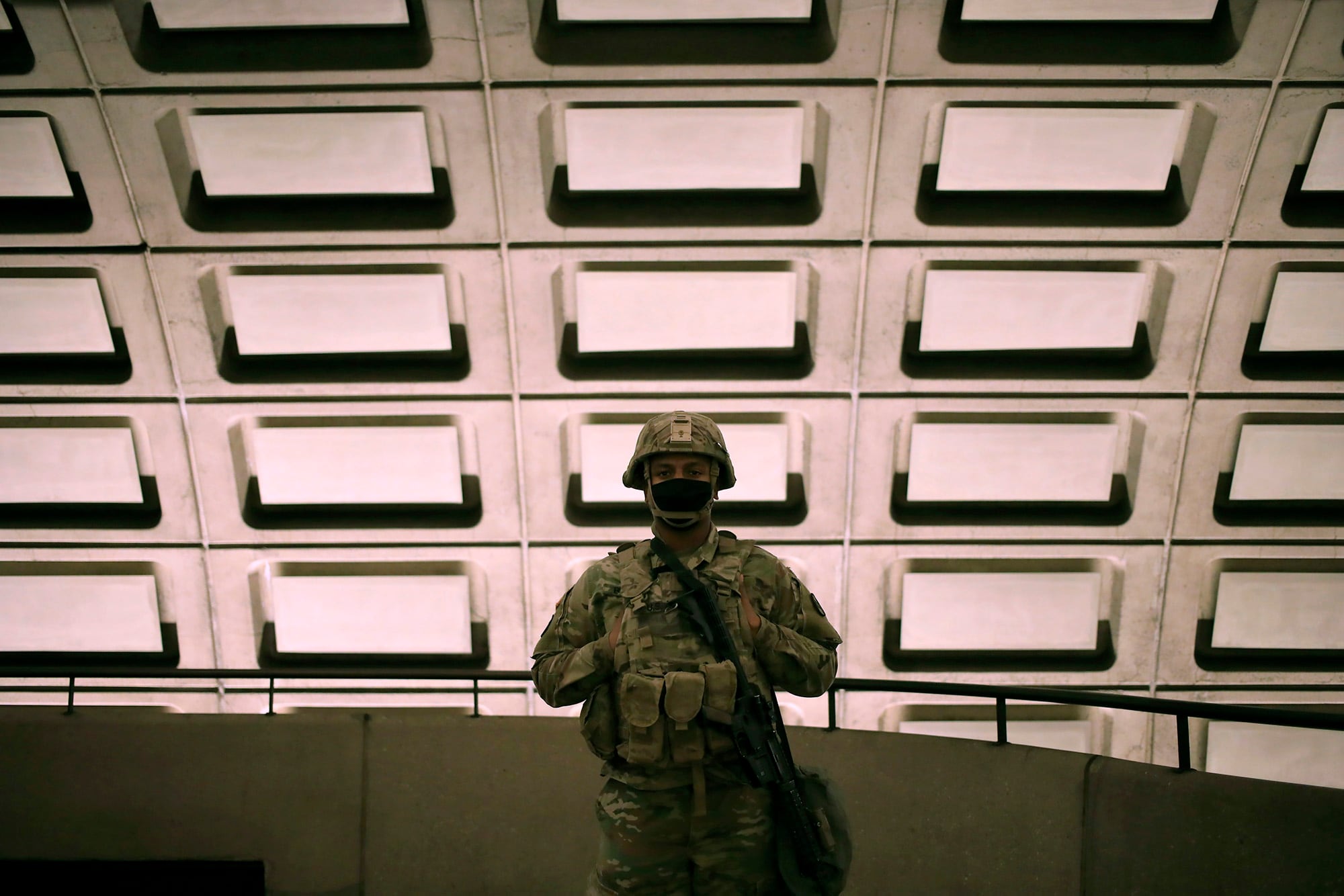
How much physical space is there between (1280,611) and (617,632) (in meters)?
5.96

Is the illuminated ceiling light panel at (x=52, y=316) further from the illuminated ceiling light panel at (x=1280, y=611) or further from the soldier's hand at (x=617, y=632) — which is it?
the illuminated ceiling light panel at (x=1280, y=611)

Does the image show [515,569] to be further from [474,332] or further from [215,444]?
[215,444]

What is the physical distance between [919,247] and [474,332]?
3.24m

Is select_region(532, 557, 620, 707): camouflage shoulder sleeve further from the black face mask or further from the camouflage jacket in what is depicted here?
the black face mask

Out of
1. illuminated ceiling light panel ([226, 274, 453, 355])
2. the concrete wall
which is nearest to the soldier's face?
the concrete wall

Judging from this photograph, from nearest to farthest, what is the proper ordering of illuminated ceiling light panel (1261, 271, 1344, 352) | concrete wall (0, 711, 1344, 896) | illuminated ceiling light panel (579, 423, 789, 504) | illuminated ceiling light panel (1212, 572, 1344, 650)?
concrete wall (0, 711, 1344, 896), illuminated ceiling light panel (1261, 271, 1344, 352), illuminated ceiling light panel (579, 423, 789, 504), illuminated ceiling light panel (1212, 572, 1344, 650)

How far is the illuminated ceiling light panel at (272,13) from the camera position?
502 cm

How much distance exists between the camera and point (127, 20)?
503 centimetres

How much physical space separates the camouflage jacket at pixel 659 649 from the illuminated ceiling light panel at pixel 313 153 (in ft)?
11.9

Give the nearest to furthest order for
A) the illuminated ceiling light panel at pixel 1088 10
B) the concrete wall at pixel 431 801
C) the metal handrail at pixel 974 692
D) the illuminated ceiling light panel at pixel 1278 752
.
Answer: the metal handrail at pixel 974 692 < the concrete wall at pixel 431 801 < the illuminated ceiling light panel at pixel 1088 10 < the illuminated ceiling light panel at pixel 1278 752

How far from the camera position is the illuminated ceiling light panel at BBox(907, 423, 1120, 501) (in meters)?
5.85

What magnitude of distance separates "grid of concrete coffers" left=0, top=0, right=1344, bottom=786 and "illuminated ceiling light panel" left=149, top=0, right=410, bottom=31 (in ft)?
0.08

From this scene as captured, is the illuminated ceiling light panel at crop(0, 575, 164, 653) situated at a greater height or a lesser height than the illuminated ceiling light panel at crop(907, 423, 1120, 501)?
lesser

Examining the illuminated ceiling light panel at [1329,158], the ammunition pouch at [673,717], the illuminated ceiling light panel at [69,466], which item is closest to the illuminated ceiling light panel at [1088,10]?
the illuminated ceiling light panel at [1329,158]
